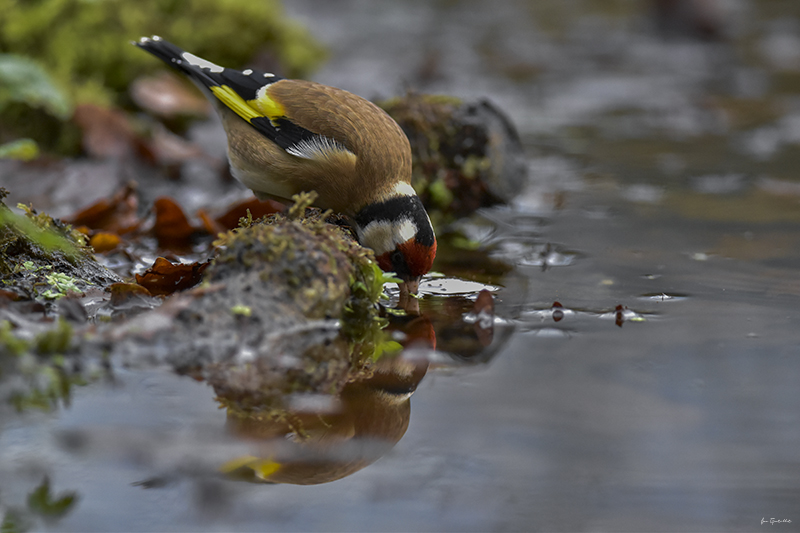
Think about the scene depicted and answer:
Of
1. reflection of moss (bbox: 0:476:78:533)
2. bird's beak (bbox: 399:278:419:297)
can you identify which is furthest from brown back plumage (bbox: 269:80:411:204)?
reflection of moss (bbox: 0:476:78:533)

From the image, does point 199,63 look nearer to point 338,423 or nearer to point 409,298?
point 409,298

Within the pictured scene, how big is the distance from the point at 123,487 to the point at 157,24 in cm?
593

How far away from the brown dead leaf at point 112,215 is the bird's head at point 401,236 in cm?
138

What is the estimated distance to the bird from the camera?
374 centimetres

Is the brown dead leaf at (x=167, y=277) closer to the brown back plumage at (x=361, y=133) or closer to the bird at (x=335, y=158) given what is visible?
the bird at (x=335, y=158)

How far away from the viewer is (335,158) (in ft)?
12.4

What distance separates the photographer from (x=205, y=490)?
2.00 metres

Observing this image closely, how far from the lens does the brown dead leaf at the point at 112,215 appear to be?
4309 millimetres

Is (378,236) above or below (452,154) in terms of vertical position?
below

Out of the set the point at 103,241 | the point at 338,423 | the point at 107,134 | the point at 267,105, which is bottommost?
the point at 338,423

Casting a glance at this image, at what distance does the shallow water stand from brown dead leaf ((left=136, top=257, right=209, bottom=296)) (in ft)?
2.55

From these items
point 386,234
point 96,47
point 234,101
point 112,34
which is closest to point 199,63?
point 234,101

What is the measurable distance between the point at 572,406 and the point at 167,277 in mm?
1729

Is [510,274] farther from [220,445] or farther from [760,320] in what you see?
[220,445]
